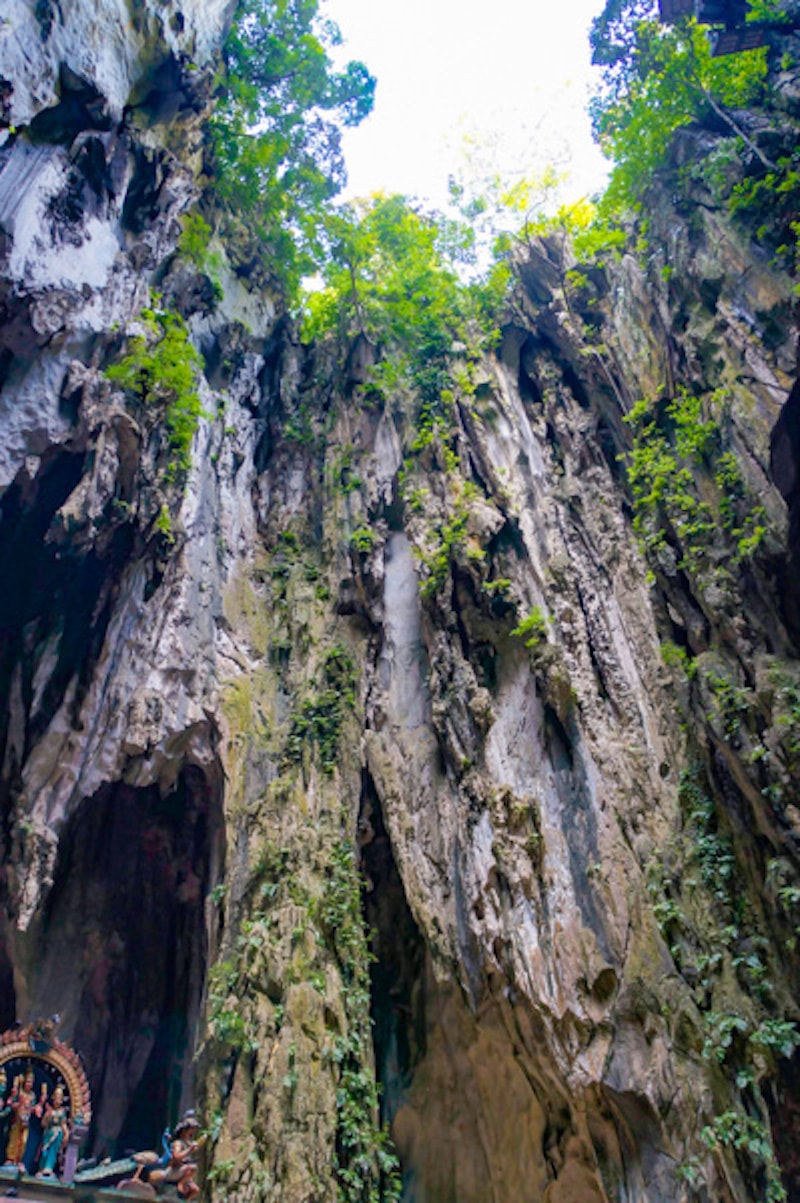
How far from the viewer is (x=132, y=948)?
11.1m

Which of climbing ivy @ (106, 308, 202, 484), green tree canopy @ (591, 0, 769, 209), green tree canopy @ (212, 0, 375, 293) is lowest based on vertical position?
climbing ivy @ (106, 308, 202, 484)

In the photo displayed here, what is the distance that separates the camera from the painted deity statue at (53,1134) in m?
8.75

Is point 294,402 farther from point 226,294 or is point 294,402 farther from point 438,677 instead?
point 438,677

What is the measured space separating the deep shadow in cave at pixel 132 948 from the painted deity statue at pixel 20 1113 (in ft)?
2.73

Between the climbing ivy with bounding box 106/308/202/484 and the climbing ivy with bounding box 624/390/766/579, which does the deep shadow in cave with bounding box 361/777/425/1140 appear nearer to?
the climbing ivy with bounding box 624/390/766/579

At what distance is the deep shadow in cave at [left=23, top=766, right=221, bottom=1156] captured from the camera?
1017cm

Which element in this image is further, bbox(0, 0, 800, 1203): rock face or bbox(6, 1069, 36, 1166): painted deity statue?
bbox(6, 1069, 36, 1166): painted deity statue

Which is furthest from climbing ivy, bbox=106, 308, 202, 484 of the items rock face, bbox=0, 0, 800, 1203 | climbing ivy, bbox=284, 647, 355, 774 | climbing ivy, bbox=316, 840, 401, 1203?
climbing ivy, bbox=316, 840, 401, 1203

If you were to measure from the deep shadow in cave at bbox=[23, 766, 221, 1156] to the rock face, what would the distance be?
2.2 inches

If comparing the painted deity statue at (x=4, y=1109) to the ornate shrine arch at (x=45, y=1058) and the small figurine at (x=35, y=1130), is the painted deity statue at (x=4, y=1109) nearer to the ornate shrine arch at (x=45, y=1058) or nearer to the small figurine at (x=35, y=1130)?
the ornate shrine arch at (x=45, y=1058)

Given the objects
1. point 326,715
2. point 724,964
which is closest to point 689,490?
point 724,964

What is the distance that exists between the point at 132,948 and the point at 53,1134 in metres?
2.50

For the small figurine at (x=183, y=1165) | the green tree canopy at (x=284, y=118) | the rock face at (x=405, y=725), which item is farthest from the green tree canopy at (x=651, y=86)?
the small figurine at (x=183, y=1165)

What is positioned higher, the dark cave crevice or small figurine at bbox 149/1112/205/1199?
the dark cave crevice
